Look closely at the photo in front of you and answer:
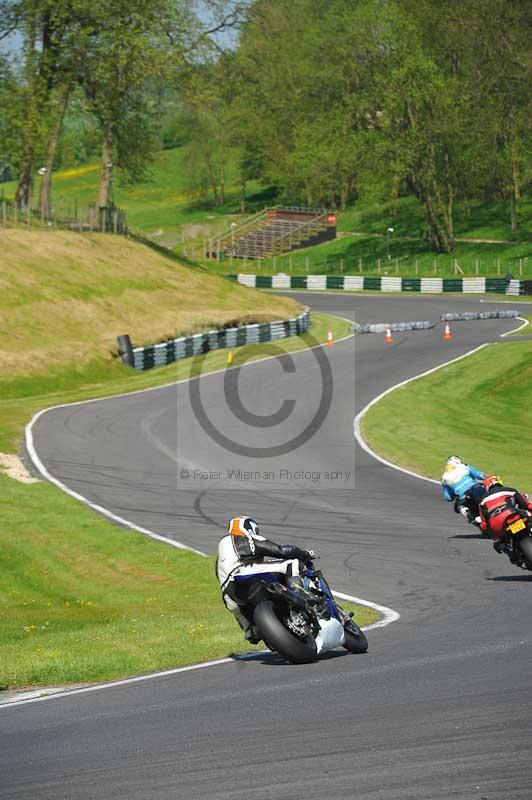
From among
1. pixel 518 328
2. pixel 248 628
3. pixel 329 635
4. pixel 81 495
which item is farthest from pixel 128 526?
pixel 518 328

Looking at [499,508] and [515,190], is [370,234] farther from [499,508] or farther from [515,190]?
[499,508]

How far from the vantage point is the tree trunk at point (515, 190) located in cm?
9344

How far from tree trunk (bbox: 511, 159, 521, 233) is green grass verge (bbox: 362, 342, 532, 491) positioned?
147 feet

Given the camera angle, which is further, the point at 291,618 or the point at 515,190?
the point at 515,190

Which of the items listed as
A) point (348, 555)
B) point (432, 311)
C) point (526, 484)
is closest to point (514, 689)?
point (348, 555)

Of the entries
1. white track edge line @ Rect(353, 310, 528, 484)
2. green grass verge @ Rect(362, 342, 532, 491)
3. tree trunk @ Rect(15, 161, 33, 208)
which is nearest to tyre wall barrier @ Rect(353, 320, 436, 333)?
white track edge line @ Rect(353, 310, 528, 484)

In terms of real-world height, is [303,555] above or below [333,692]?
above

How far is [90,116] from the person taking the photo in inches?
2963

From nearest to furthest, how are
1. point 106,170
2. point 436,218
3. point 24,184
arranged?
point 24,184 → point 106,170 → point 436,218

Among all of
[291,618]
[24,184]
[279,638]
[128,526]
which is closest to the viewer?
[279,638]

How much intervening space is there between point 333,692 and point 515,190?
89863mm

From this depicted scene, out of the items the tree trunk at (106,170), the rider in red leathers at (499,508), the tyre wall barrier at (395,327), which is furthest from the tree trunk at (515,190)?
the rider in red leathers at (499,508)

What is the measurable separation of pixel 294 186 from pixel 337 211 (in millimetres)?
5124

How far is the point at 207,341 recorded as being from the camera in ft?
176
